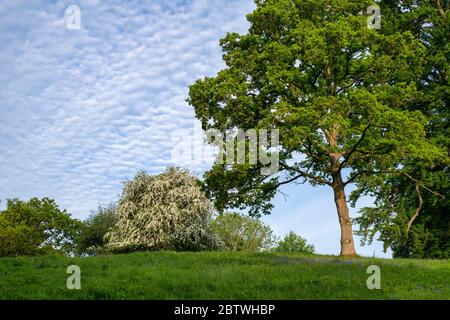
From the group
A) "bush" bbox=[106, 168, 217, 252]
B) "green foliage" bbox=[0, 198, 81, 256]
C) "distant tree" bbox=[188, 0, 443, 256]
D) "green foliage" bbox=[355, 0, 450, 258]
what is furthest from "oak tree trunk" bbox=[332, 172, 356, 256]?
"green foliage" bbox=[0, 198, 81, 256]

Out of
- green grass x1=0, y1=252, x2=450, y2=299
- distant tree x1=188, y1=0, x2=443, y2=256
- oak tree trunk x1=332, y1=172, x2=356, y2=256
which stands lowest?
green grass x1=0, y1=252, x2=450, y2=299

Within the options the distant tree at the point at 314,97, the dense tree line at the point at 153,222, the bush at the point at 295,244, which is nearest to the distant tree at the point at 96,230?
the dense tree line at the point at 153,222

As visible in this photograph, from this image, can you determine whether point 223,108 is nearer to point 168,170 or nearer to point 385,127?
point 385,127

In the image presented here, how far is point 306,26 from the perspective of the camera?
2705 centimetres

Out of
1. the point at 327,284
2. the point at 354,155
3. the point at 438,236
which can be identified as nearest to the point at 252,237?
the point at 438,236

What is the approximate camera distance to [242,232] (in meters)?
81.4

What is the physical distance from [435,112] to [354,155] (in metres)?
12.3

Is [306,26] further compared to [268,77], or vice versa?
[306,26]

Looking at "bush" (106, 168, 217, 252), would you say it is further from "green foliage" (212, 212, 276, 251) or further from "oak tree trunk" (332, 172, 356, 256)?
"green foliage" (212, 212, 276, 251)

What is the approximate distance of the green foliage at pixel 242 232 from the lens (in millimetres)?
79438

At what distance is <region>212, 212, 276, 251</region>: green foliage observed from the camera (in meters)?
79.4

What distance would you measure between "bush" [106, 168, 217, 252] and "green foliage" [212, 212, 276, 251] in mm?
30795

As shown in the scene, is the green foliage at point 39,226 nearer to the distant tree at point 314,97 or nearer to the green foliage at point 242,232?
the green foliage at point 242,232
